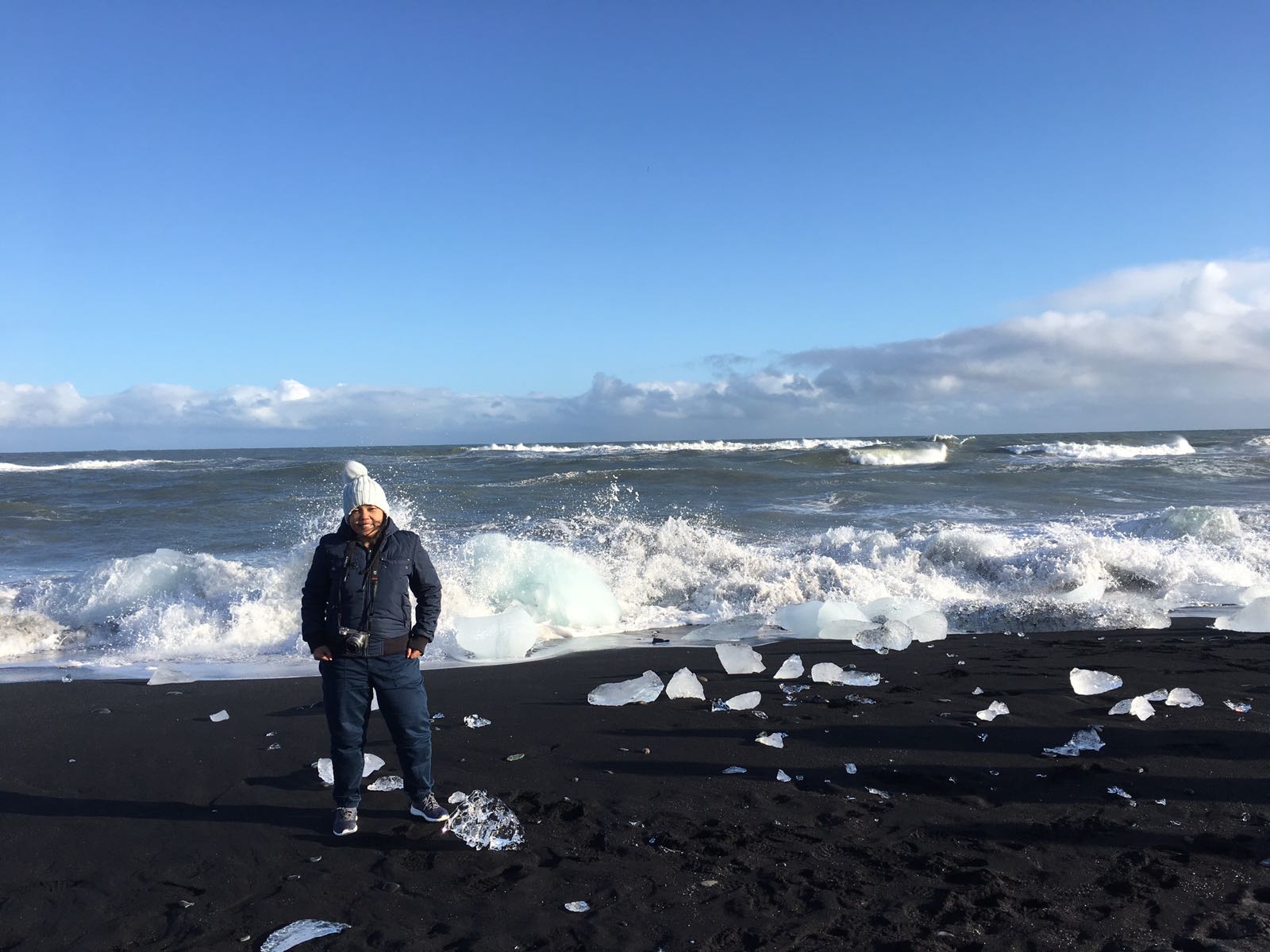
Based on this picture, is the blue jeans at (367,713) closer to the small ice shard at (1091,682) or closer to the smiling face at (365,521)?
the smiling face at (365,521)

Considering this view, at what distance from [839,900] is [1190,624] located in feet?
21.5

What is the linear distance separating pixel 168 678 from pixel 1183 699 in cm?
761

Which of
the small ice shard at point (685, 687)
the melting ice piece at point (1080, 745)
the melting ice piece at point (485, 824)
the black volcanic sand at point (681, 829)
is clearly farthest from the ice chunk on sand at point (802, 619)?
the melting ice piece at point (485, 824)

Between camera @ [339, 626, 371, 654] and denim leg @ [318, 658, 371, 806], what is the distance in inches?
3.1

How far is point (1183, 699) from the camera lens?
198 inches

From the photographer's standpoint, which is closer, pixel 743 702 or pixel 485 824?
pixel 485 824

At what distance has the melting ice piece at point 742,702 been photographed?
5164 millimetres

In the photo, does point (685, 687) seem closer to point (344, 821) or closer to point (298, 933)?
point (344, 821)

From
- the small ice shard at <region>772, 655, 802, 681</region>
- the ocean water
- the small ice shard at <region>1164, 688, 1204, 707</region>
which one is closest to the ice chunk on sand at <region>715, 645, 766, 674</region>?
the small ice shard at <region>772, 655, 802, 681</region>

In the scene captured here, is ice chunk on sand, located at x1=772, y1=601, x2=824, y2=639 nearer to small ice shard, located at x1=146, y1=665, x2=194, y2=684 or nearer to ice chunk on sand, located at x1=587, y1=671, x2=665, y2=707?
ice chunk on sand, located at x1=587, y1=671, x2=665, y2=707

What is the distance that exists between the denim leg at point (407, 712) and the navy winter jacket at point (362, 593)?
127 mm

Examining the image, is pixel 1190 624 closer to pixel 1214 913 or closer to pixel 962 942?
pixel 1214 913

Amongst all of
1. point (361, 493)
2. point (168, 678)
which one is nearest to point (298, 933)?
point (361, 493)

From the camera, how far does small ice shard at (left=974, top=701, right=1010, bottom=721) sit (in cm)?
486
